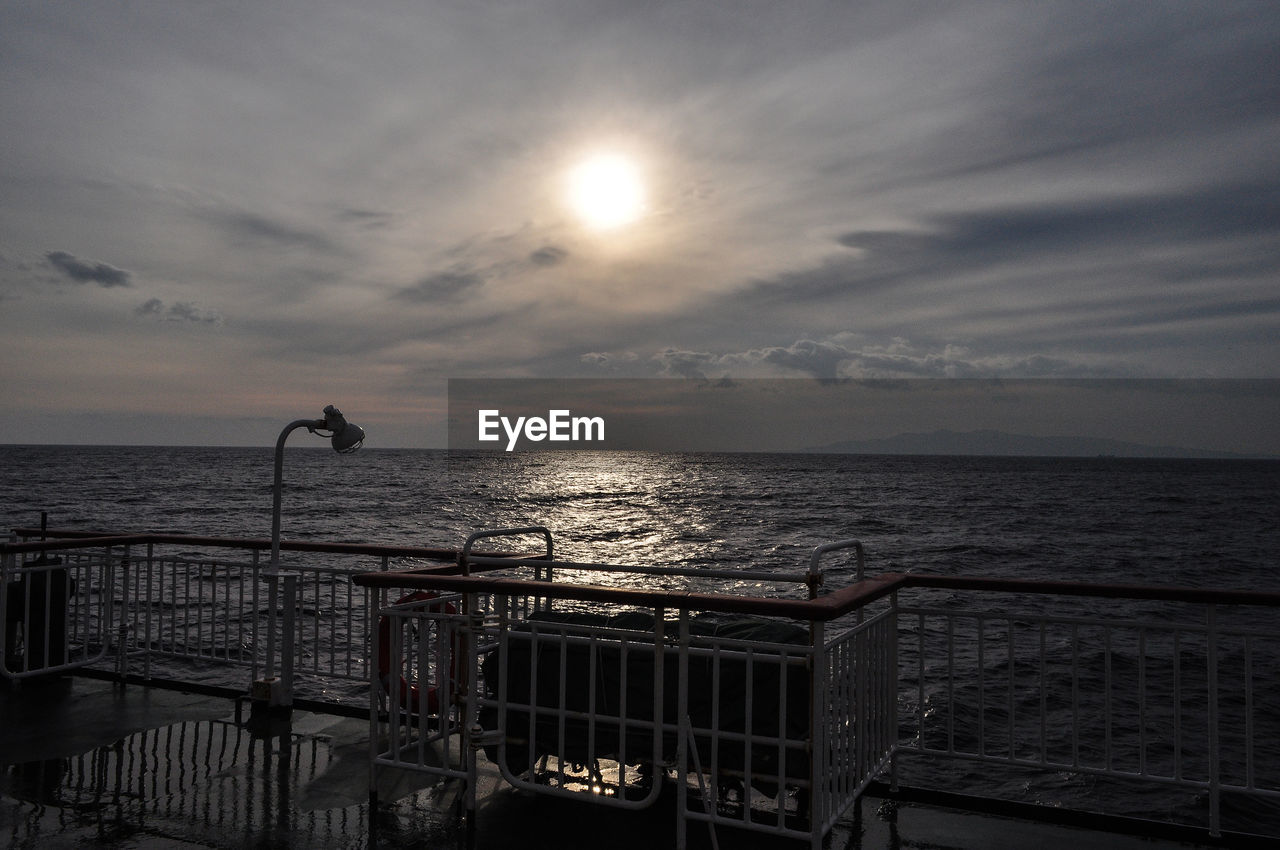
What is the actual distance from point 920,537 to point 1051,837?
142 feet

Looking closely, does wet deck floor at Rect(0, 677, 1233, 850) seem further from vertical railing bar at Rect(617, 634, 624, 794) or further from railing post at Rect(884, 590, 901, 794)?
vertical railing bar at Rect(617, 634, 624, 794)

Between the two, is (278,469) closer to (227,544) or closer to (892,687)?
(227,544)

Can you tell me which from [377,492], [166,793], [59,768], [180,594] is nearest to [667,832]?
[166,793]

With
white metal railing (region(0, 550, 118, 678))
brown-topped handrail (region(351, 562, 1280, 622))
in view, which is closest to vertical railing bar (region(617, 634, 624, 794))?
brown-topped handrail (region(351, 562, 1280, 622))

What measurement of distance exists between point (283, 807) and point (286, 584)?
2.07m

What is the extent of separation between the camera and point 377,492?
80188 millimetres

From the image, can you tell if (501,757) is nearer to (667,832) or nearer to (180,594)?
(667,832)

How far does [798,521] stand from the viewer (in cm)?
5509

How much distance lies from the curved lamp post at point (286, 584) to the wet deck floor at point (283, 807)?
1.34ft

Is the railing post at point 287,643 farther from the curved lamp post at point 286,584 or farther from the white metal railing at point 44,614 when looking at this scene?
the white metal railing at point 44,614

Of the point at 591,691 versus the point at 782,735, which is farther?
the point at 591,691

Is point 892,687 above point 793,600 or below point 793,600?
below

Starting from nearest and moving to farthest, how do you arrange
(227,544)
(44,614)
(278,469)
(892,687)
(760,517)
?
(892,687) → (278,469) → (44,614) → (227,544) → (760,517)

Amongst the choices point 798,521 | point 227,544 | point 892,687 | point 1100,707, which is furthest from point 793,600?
point 798,521
